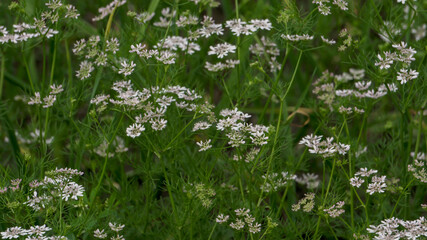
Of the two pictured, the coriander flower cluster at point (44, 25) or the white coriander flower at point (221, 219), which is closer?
the white coriander flower at point (221, 219)

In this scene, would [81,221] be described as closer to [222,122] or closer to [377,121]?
[222,122]

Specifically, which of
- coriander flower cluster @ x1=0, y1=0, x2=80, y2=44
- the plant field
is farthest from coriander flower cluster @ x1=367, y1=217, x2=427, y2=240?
coriander flower cluster @ x1=0, y1=0, x2=80, y2=44

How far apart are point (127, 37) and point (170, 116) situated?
47cm

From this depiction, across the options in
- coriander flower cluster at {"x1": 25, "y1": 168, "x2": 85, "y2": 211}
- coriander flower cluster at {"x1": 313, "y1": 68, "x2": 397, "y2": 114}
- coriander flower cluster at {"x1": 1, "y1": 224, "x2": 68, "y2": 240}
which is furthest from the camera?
coriander flower cluster at {"x1": 313, "y1": 68, "x2": 397, "y2": 114}

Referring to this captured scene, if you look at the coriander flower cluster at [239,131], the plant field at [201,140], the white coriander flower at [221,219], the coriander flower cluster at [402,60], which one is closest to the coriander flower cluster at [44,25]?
the plant field at [201,140]

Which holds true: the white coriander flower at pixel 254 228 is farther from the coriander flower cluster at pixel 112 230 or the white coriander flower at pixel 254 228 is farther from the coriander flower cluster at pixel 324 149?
the coriander flower cluster at pixel 112 230

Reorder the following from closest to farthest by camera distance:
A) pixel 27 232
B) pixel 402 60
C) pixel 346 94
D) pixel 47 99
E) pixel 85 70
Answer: pixel 27 232, pixel 402 60, pixel 47 99, pixel 85 70, pixel 346 94

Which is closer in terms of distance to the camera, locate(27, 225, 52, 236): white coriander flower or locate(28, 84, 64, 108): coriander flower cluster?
locate(27, 225, 52, 236): white coriander flower

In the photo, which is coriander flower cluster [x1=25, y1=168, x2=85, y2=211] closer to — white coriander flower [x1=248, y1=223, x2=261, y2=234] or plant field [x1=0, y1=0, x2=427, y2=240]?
plant field [x1=0, y1=0, x2=427, y2=240]

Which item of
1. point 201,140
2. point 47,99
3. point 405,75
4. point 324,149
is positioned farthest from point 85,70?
point 405,75

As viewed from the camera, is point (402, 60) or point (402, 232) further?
point (402, 60)

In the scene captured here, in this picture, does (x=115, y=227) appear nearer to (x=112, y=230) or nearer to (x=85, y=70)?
(x=112, y=230)

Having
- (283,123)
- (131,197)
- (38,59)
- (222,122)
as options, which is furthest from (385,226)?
(38,59)

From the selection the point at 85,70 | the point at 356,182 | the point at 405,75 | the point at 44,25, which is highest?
the point at 405,75
